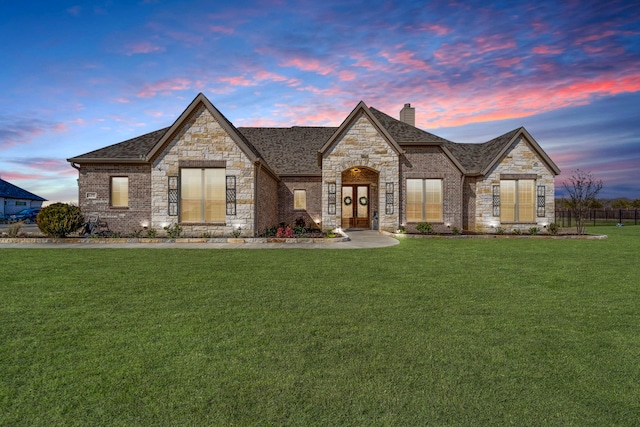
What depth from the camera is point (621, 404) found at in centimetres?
292

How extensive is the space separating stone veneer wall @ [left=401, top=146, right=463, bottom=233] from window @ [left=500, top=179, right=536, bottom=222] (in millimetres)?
2747

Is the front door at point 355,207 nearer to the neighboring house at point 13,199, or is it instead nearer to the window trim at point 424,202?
the window trim at point 424,202

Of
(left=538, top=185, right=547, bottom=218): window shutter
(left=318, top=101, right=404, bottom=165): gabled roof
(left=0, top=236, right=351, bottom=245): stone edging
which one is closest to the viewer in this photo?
(left=0, top=236, right=351, bottom=245): stone edging

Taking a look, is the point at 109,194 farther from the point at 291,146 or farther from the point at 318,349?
the point at 318,349

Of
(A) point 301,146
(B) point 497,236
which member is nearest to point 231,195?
(A) point 301,146

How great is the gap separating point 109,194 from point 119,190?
0.52m

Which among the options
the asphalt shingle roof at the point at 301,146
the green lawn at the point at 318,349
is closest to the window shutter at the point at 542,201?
the asphalt shingle roof at the point at 301,146

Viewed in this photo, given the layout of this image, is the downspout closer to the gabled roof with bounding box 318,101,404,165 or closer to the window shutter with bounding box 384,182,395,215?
the gabled roof with bounding box 318,101,404,165

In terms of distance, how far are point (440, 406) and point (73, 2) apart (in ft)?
48.4

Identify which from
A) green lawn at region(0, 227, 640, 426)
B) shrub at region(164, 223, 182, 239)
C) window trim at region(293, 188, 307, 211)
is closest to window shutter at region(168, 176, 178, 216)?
shrub at region(164, 223, 182, 239)

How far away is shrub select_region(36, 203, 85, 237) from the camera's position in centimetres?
1595

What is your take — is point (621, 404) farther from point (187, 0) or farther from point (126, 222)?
point (126, 222)

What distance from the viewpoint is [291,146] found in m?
26.6

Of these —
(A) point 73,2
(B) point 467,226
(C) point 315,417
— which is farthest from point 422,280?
(B) point 467,226
